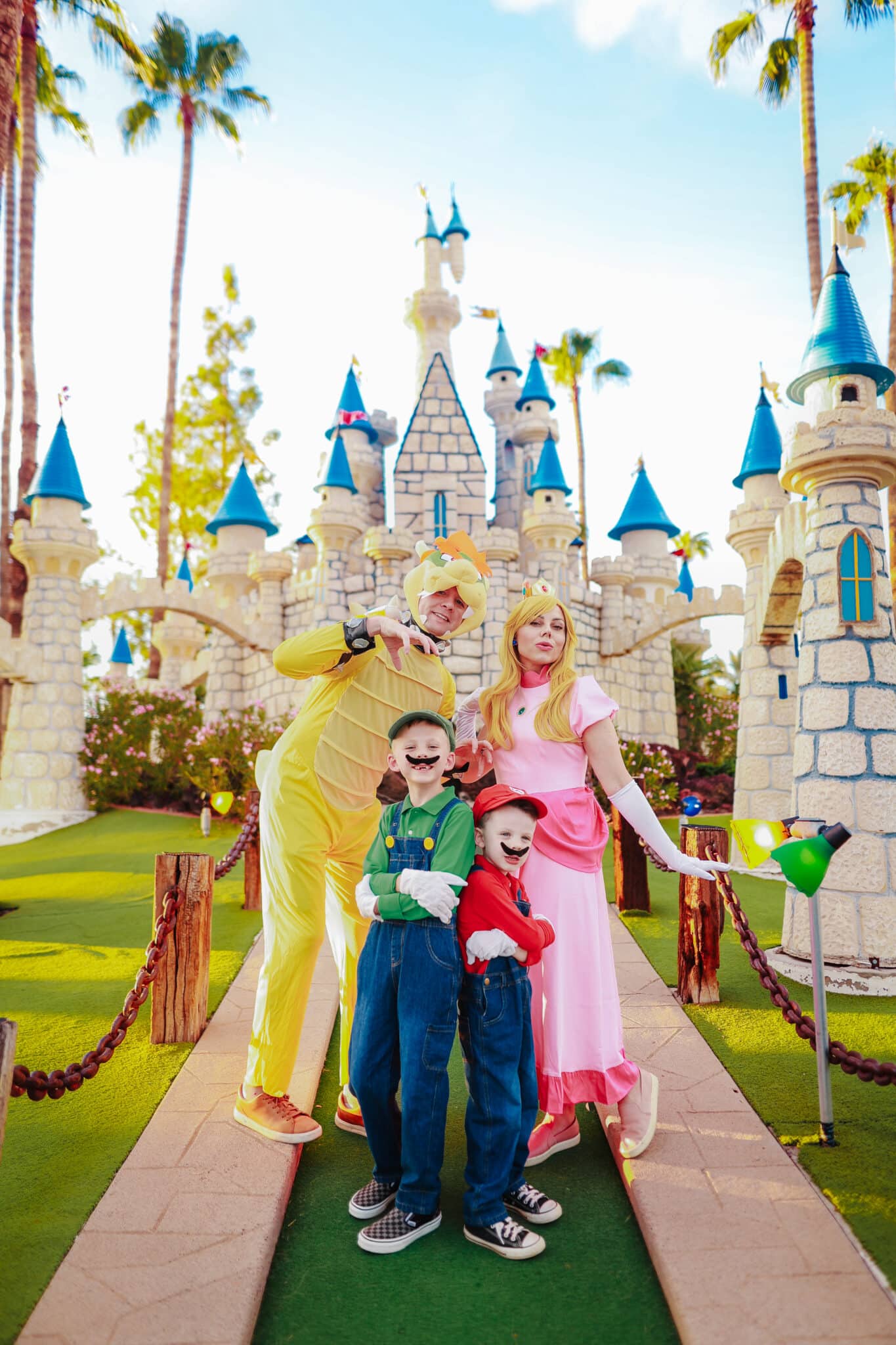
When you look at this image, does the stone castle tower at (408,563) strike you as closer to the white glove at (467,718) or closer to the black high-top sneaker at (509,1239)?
the white glove at (467,718)

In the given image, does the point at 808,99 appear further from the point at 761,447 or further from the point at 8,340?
the point at 8,340

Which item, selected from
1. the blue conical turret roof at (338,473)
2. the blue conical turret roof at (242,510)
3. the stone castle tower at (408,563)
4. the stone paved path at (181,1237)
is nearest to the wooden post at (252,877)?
the stone paved path at (181,1237)

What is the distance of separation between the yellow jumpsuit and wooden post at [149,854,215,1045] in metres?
1.09

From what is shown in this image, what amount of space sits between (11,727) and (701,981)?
1181cm

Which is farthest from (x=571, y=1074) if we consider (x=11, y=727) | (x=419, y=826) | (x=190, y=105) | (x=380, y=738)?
(x=190, y=105)

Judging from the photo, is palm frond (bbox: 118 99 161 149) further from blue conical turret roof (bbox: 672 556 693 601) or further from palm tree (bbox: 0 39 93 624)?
blue conical turret roof (bbox: 672 556 693 601)

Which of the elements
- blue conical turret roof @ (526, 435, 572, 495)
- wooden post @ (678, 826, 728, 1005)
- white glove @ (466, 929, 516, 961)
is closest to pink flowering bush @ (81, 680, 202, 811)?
blue conical turret roof @ (526, 435, 572, 495)

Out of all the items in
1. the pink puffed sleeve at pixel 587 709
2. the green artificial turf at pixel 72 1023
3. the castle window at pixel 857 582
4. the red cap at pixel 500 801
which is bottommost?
the green artificial turf at pixel 72 1023

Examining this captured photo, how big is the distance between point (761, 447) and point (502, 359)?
1241 centimetres

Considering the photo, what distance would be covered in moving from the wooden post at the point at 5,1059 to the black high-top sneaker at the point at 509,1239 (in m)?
1.36

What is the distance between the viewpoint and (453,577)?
295 cm

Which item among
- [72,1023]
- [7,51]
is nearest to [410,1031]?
[72,1023]

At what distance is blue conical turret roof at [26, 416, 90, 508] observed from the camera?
13.0 metres

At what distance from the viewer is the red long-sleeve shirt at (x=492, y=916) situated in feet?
7.96
